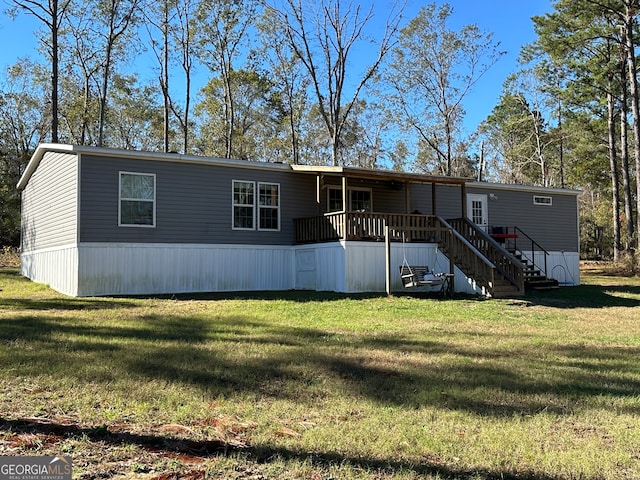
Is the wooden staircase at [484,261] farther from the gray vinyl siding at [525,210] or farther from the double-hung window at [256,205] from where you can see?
the double-hung window at [256,205]

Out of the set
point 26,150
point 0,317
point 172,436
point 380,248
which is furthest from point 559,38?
point 26,150

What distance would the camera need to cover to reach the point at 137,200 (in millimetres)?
13938

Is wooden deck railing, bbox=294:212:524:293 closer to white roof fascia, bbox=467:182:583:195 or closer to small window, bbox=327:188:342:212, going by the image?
small window, bbox=327:188:342:212

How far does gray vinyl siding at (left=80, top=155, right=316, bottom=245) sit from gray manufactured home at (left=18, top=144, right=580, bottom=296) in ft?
0.09

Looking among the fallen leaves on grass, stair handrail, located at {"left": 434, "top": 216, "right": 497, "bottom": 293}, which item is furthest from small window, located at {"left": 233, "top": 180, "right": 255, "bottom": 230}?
the fallen leaves on grass

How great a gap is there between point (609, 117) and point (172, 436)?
101ft

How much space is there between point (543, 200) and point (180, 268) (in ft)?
45.1

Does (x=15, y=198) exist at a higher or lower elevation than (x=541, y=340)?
higher

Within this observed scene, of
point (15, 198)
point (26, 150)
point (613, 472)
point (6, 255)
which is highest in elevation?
point (26, 150)

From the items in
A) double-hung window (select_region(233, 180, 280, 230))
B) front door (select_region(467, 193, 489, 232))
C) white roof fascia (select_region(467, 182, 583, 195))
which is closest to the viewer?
double-hung window (select_region(233, 180, 280, 230))

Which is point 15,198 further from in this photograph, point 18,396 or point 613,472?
point 613,472

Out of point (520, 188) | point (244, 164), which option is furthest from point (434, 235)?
point (520, 188)

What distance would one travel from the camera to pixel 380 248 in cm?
1485

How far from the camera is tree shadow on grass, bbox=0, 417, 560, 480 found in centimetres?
321
